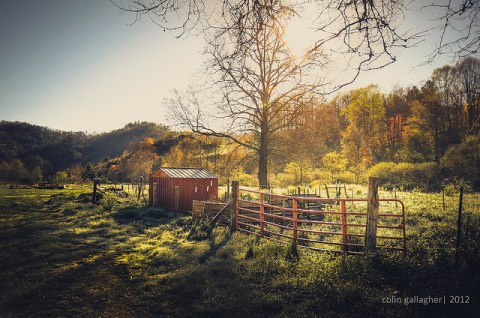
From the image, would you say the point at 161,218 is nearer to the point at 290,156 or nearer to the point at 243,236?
the point at 243,236

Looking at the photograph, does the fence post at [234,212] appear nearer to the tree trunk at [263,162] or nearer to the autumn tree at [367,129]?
the tree trunk at [263,162]

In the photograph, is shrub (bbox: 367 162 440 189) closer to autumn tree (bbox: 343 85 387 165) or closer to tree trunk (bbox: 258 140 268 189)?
autumn tree (bbox: 343 85 387 165)

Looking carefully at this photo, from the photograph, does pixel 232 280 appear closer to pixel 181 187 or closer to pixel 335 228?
pixel 335 228

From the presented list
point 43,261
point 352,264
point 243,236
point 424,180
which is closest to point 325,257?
point 352,264

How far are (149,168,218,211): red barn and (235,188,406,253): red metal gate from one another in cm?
821

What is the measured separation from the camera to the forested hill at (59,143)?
439 ft

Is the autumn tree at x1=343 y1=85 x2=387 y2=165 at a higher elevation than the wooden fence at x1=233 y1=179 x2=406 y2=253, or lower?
higher

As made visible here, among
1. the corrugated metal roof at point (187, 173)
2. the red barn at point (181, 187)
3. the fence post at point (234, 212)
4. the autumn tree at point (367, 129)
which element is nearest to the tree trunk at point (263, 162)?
the red barn at point (181, 187)

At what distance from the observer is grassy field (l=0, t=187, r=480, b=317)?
514 centimetres

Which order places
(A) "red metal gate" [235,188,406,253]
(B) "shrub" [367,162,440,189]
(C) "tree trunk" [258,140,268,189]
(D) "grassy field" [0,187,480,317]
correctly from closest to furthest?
(D) "grassy field" [0,187,480,317], (A) "red metal gate" [235,188,406,253], (C) "tree trunk" [258,140,268,189], (B) "shrub" [367,162,440,189]

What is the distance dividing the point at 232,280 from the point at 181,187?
1775cm

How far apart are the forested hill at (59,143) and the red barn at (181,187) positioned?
106337mm

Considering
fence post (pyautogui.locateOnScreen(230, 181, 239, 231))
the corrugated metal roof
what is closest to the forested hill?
the corrugated metal roof

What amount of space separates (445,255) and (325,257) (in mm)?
2593
